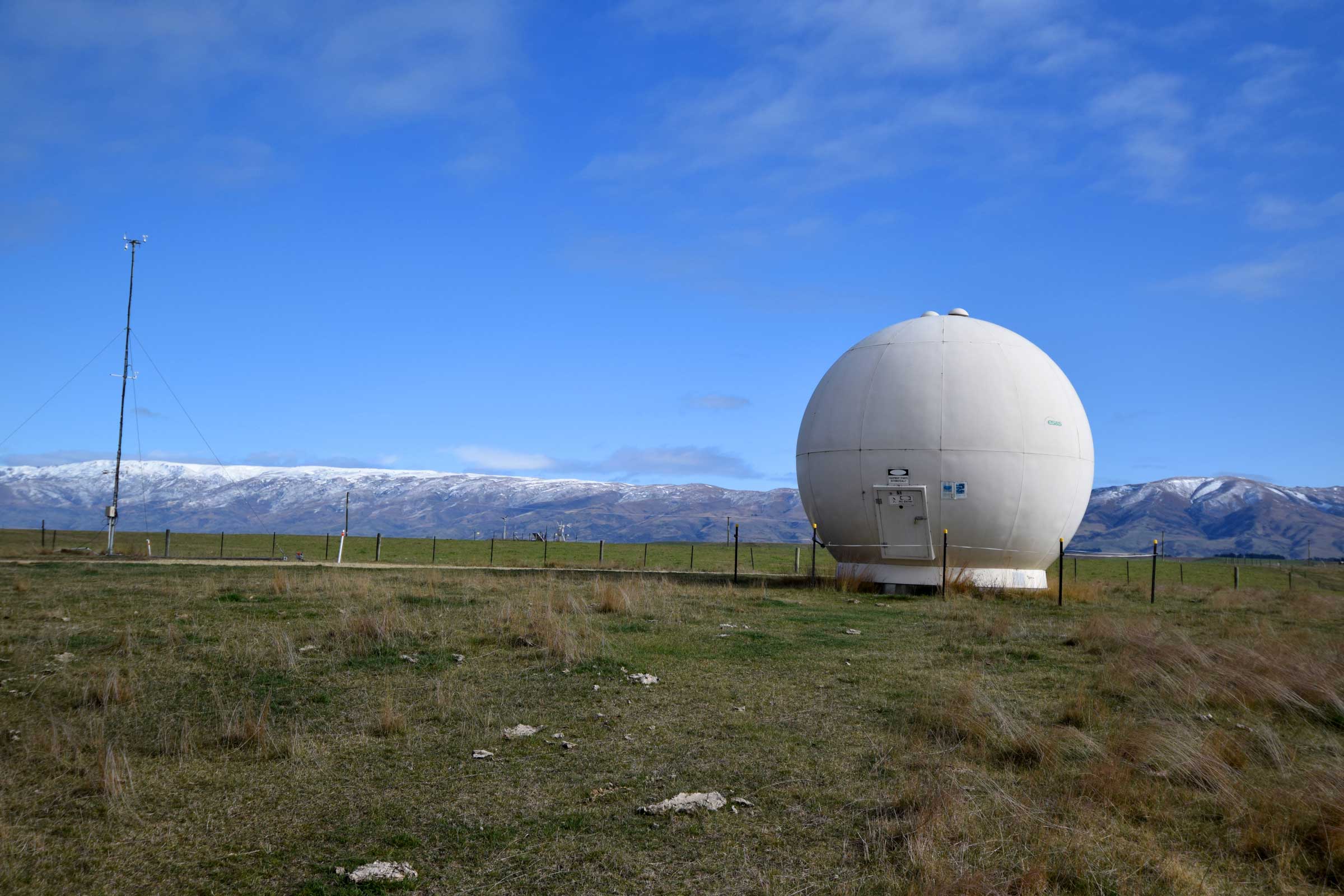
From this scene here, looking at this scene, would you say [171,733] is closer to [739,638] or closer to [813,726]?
[813,726]

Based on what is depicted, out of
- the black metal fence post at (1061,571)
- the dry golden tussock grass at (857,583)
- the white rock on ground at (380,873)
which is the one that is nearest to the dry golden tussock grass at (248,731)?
the white rock on ground at (380,873)

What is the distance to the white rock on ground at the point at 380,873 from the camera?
4977mm

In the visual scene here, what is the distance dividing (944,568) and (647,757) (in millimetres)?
16429

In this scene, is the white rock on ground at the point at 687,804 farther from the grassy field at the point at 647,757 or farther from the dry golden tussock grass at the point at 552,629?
the dry golden tussock grass at the point at 552,629

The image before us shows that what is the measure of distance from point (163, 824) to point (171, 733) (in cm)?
210

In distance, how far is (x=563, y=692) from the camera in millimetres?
9508

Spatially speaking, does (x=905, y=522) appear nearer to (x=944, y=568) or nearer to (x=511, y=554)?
(x=944, y=568)

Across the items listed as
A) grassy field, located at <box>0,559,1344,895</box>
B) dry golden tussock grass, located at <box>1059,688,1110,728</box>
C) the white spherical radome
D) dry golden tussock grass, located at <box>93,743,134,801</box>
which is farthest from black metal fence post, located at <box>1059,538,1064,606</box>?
dry golden tussock grass, located at <box>93,743,134,801</box>

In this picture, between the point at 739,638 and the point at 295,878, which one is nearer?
the point at 295,878

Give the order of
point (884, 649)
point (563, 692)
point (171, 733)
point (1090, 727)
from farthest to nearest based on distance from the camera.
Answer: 1. point (884, 649)
2. point (563, 692)
3. point (1090, 727)
4. point (171, 733)

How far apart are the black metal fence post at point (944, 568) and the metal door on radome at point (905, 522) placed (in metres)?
0.34

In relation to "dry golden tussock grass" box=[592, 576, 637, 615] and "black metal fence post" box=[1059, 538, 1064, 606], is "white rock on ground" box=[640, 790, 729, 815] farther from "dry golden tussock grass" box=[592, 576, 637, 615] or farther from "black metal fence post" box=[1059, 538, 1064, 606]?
"black metal fence post" box=[1059, 538, 1064, 606]

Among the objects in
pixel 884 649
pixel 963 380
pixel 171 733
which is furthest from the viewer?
pixel 963 380

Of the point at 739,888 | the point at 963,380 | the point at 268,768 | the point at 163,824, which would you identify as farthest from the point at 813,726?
the point at 963,380
